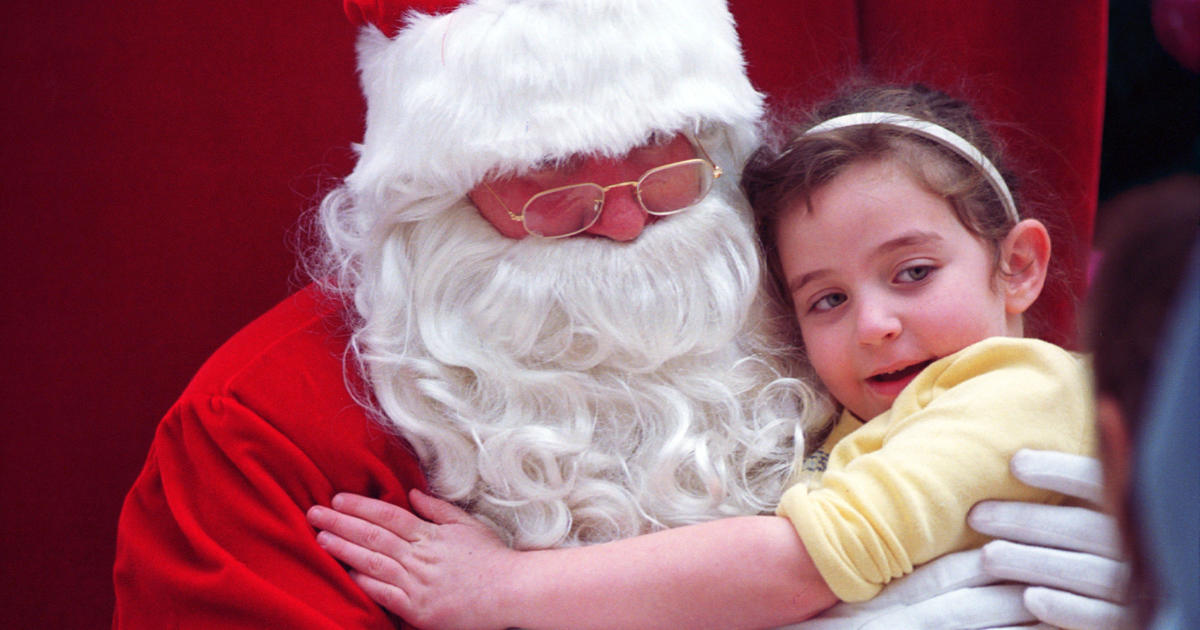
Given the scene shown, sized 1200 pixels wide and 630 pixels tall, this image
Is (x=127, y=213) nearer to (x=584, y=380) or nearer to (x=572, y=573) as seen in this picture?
(x=584, y=380)

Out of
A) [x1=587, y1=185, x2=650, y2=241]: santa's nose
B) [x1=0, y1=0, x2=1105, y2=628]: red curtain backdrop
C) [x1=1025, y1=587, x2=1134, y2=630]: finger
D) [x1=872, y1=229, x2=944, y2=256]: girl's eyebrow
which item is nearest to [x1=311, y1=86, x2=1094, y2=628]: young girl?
[x1=872, y1=229, x2=944, y2=256]: girl's eyebrow

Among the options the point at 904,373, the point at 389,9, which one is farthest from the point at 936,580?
the point at 389,9

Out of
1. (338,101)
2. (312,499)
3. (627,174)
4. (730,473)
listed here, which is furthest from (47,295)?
(730,473)

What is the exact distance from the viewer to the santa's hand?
1.33 m

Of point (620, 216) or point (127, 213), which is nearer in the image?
A: point (620, 216)

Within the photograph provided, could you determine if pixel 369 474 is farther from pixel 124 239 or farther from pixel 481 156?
pixel 124 239

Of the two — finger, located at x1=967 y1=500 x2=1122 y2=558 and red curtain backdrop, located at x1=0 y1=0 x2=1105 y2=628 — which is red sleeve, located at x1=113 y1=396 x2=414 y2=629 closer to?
red curtain backdrop, located at x1=0 y1=0 x2=1105 y2=628

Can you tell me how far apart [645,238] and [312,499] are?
2.18 ft

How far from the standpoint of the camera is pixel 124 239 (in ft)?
6.81

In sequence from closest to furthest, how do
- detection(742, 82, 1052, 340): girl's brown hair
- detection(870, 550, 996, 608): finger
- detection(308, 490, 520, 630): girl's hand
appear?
detection(870, 550, 996, 608): finger → detection(308, 490, 520, 630): girl's hand → detection(742, 82, 1052, 340): girl's brown hair

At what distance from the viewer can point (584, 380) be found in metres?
1.69

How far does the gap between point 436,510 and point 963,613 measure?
0.79 metres

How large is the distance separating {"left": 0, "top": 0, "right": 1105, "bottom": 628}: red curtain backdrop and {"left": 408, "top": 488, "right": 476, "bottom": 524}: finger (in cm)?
77

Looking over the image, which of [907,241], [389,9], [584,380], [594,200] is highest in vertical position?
[389,9]
